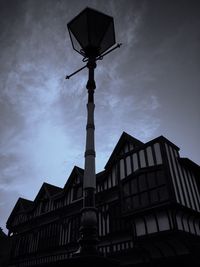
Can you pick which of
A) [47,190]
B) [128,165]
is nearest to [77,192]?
[47,190]

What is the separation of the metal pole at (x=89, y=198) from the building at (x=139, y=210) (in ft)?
23.5

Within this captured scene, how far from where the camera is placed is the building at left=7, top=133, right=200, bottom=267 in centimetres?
1048

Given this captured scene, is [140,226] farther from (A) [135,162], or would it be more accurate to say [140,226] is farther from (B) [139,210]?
(A) [135,162]

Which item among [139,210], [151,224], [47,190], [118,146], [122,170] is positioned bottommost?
[151,224]

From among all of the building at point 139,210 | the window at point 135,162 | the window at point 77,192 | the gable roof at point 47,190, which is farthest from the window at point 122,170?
the gable roof at point 47,190

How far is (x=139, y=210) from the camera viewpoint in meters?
11.3

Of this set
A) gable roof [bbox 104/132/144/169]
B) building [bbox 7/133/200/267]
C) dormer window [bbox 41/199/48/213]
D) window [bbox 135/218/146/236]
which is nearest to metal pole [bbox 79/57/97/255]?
building [bbox 7/133/200/267]

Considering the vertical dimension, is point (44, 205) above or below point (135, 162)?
above

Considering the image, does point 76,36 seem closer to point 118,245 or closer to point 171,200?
point 171,200

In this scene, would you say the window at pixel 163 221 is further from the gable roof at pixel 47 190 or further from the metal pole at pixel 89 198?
the gable roof at pixel 47 190

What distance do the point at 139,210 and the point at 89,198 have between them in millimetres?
8099

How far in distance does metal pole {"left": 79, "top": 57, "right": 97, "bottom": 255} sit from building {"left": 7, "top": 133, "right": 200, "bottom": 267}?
717 cm

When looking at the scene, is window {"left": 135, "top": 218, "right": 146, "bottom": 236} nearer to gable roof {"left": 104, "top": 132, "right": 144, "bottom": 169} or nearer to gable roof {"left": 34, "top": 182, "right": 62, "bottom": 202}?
gable roof {"left": 104, "top": 132, "right": 144, "bottom": 169}

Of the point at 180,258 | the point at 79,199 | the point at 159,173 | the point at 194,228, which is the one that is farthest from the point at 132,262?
the point at 79,199
